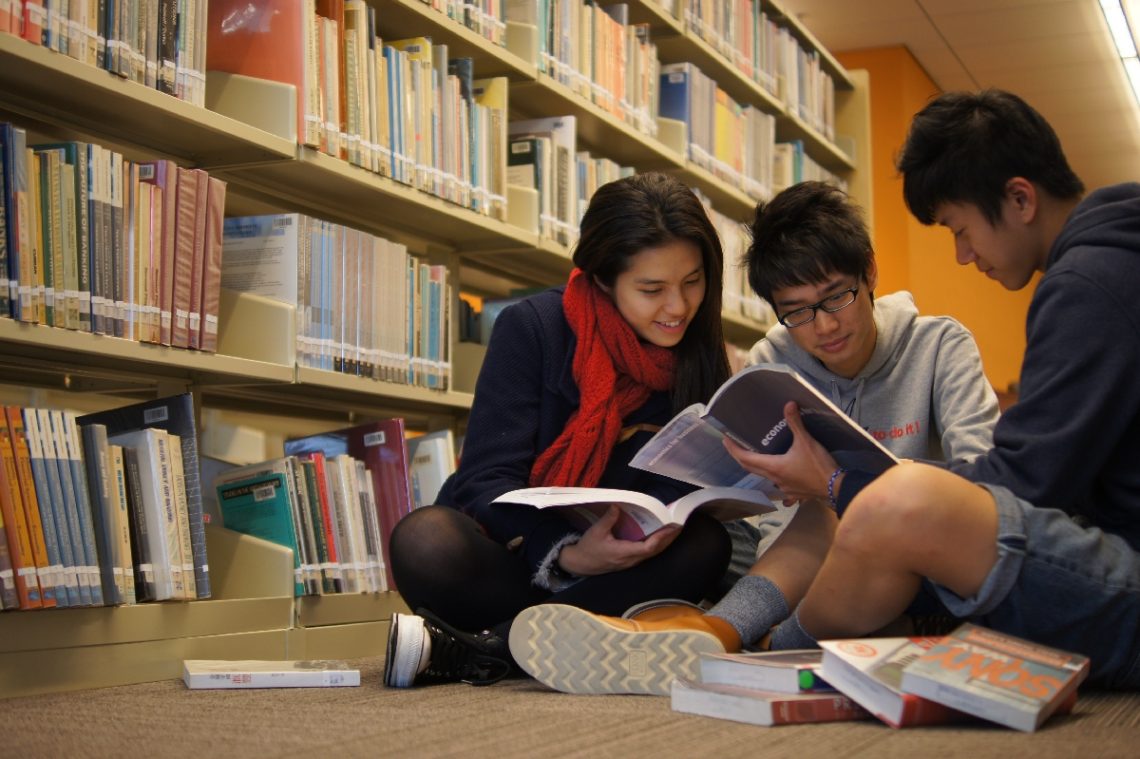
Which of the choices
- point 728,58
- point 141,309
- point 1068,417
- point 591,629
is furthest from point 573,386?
point 728,58

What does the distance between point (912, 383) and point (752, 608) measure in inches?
21.4

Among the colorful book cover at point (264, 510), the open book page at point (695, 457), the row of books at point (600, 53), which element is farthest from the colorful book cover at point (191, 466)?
the row of books at point (600, 53)

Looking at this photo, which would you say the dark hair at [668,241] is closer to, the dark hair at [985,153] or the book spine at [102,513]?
the dark hair at [985,153]

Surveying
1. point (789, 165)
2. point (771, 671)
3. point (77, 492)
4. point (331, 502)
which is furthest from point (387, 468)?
point (789, 165)

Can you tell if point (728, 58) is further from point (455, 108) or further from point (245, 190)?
point (245, 190)

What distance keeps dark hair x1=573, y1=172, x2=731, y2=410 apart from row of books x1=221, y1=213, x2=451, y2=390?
0.51 meters

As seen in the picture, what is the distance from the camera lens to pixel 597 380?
197 cm

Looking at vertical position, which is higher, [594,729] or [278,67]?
[278,67]

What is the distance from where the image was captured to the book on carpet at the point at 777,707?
130 cm

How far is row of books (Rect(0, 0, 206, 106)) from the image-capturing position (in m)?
1.73

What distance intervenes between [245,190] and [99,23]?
0.63 m

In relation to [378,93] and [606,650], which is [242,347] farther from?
[606,650]

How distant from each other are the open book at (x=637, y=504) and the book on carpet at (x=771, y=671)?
0.27 m

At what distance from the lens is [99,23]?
1.83 metres
